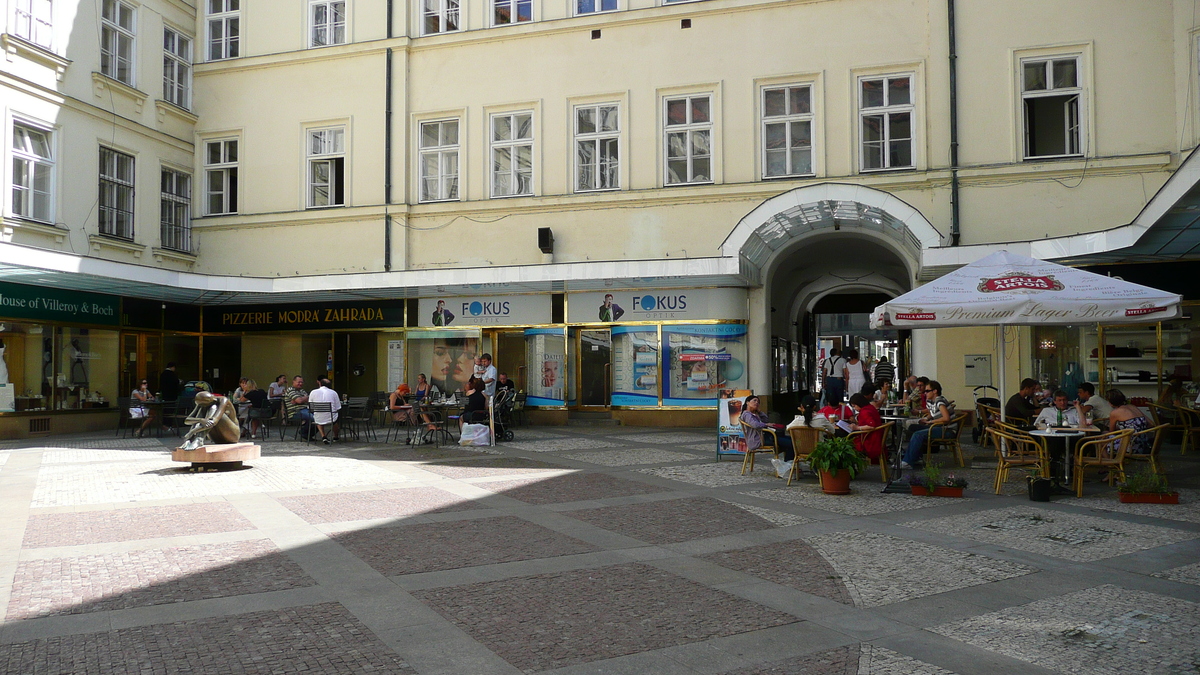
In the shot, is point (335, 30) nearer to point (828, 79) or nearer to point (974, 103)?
point (828, 79)

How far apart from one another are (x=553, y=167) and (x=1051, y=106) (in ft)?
34.5

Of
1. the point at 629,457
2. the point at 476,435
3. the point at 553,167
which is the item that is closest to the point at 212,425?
the point at 476,435

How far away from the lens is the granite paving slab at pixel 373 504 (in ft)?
28.6

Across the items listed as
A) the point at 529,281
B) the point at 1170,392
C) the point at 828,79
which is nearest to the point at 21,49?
the point at 529,281

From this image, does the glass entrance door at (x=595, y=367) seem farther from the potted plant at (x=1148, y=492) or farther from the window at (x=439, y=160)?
the potted plant at (x=1148, y=492)

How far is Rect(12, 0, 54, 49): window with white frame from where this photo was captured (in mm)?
17359

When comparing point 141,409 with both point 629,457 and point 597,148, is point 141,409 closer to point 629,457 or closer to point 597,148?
point 629,457

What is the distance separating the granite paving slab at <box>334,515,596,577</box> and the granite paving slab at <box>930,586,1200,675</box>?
3.16 meters

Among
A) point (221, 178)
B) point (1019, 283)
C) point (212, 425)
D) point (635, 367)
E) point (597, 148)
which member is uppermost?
point (597, 148)

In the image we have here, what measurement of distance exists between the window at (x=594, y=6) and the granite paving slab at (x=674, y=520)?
1424 cm

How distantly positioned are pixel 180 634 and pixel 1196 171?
10761mm

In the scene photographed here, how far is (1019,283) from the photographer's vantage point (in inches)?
380

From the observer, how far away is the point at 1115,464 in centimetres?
959

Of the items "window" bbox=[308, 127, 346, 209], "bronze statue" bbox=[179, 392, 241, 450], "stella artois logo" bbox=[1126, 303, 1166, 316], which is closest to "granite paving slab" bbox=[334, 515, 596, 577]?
"bronze statue" bbox=[179, 392, 241, 450]
